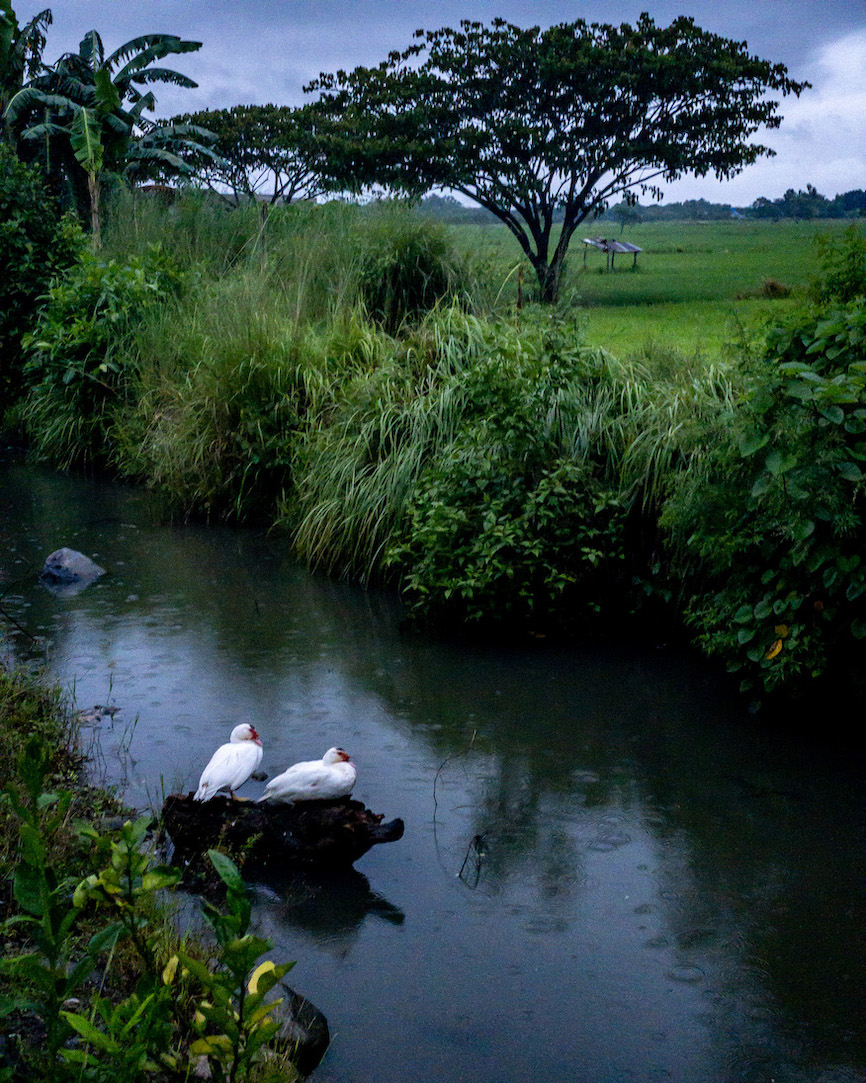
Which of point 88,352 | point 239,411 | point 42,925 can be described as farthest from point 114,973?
point 88,352

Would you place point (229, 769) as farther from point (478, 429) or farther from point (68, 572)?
point (68, 572)

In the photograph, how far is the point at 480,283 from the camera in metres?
12.1

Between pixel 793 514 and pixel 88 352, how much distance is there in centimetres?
1057

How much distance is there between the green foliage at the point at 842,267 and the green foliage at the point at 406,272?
6458 mm

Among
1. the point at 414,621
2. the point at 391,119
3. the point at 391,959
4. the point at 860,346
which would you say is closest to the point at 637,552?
the point at 414,621

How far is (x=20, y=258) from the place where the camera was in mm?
15688

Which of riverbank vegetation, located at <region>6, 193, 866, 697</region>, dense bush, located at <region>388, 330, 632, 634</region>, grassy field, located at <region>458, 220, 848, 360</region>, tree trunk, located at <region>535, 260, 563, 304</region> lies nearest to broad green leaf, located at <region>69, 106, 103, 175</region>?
riverbank vegetation, located at <region>6, 193, 866, 697</region>

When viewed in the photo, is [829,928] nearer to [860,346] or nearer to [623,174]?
[860,346]

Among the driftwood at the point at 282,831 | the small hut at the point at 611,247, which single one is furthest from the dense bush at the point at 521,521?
the small hut at the point at 611,247

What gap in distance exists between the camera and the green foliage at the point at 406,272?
1222 centimetres

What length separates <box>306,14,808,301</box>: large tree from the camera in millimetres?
23672

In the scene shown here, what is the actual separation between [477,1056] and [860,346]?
155 inches

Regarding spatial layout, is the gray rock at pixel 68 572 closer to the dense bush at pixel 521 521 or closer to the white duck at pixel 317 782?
the dense bush at pixel 521 521

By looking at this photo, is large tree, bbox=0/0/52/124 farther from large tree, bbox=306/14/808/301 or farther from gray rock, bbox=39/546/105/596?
gray rock, bbox=39/546/105/596
